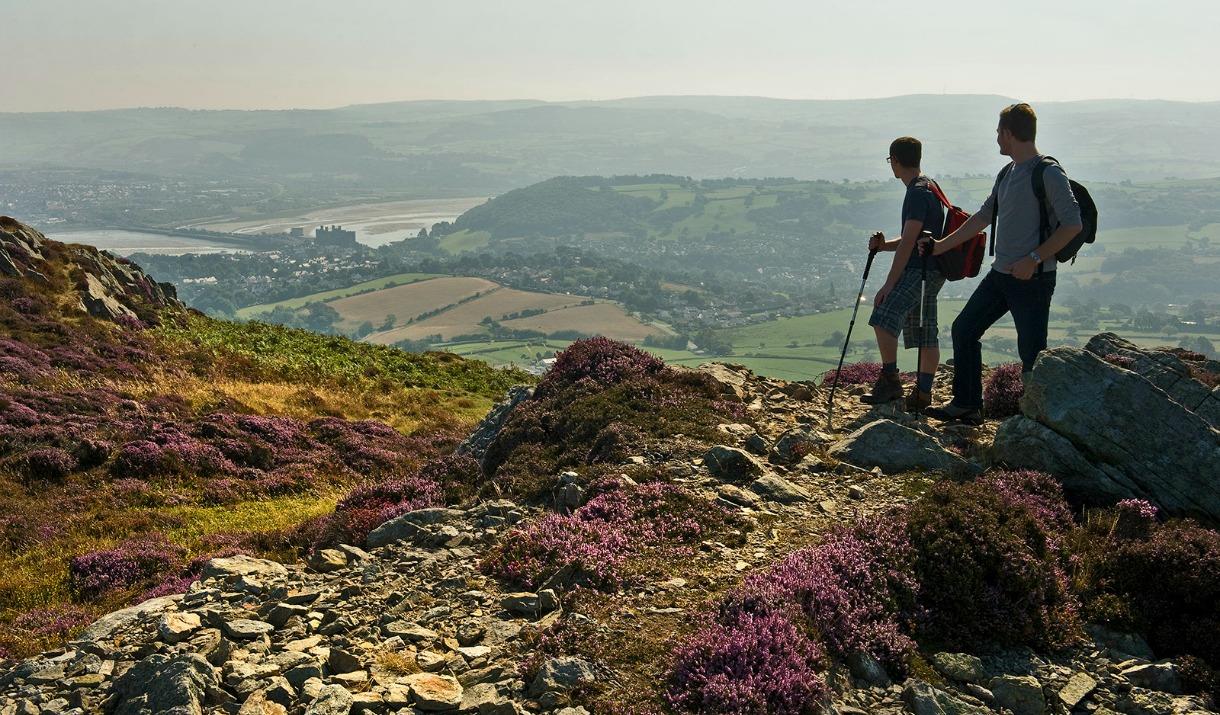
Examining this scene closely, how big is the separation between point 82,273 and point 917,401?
32470mm

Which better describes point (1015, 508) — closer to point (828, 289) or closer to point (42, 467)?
point (42, 467)

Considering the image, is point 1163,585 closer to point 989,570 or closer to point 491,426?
point 989,570

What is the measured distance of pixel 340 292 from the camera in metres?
151

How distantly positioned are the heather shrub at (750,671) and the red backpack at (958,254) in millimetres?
7281

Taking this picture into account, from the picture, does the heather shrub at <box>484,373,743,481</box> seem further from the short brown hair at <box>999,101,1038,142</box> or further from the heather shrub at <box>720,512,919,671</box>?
the short brown hair at <box>999,101,1038,142</box>

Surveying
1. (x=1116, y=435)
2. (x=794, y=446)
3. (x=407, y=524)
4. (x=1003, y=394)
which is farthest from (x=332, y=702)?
(x=1003, y=394)

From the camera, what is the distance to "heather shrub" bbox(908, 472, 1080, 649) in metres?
7.12

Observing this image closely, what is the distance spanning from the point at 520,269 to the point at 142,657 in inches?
6935

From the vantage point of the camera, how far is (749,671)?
5961mm

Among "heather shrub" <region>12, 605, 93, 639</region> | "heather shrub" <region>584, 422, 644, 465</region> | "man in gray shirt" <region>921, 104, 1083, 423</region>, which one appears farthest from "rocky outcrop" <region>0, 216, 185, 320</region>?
"man in gray shirt" <region>921, 104, 1083, 423</region>

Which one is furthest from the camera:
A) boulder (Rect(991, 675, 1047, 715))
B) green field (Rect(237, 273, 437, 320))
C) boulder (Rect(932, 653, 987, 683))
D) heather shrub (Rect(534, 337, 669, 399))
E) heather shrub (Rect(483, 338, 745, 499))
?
green field (Rect(237, 273, 437, 320))

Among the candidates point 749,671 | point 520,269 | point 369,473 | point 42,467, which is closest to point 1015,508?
point 749,671

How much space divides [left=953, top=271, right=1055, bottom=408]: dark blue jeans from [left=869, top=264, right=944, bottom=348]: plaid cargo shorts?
44cm

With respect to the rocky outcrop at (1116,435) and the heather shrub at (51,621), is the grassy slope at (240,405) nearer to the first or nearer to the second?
the heather shrub at (51,621)
